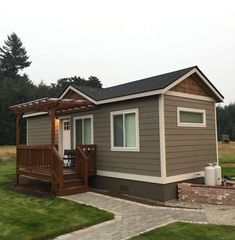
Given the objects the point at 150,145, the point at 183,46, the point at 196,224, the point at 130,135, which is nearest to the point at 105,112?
the point at 130,135

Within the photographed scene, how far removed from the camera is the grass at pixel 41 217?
6.76 m

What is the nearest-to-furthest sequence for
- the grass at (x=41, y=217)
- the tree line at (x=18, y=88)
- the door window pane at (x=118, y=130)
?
the grass at (x=41, y=217) < the door window pane at (x=118, y=130) < the tree line at (x=18, y=88)

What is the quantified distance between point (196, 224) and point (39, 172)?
6140 mm

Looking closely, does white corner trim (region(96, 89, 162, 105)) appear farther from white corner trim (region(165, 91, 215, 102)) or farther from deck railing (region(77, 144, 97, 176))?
deck railing (region(77, 144, 97, 176))

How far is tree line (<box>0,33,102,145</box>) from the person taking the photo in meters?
39.1

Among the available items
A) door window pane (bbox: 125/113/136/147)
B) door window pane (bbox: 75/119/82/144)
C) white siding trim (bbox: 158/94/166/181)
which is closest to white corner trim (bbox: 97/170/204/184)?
white siding trim (bbox: 158/94/166/181)

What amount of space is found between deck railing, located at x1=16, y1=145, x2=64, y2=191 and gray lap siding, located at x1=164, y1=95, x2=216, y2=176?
325cm

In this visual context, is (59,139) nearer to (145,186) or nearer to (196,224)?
(145,186)

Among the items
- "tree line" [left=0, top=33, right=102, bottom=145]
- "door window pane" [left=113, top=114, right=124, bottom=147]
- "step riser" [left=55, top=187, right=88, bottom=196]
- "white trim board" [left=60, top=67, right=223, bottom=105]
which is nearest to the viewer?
"white trim board" [left=60, top=67, right=223, bottom=105]

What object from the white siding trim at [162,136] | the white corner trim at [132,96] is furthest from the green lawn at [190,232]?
the white corner trim at [132,96]

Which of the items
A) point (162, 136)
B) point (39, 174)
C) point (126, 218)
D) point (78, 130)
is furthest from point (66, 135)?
point (126, 218)

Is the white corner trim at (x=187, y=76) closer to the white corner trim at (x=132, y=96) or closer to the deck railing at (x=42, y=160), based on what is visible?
the white corner trim at (x=132, y=96)

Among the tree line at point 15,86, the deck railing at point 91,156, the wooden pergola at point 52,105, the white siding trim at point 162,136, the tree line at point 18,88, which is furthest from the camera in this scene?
the tree line at point 18,88

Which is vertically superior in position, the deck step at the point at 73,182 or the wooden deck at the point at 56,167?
the wooden deck at the point at 56,167
